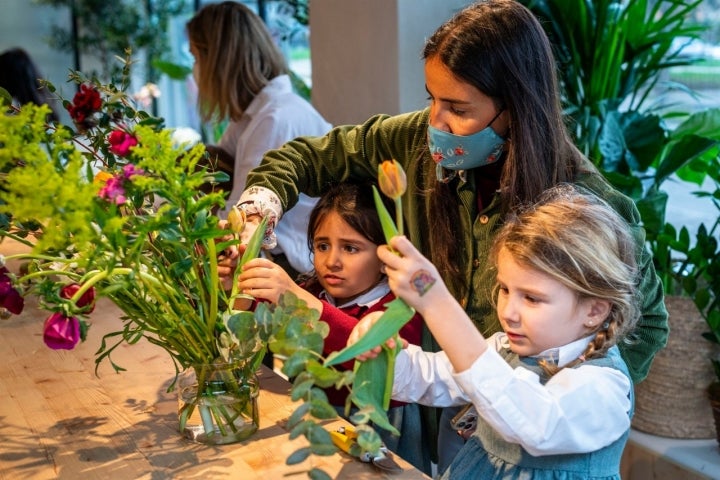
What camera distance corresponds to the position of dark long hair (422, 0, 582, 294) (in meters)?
1.66

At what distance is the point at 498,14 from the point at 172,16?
7138 millimetres

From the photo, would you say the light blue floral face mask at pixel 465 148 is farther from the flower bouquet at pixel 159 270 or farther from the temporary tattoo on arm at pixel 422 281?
the temporary tattoo on arm at pixel 422 281

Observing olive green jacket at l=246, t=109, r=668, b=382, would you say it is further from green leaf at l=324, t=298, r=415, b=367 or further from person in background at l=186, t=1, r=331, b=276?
person in background at l=186, t=1, r=331, b=276

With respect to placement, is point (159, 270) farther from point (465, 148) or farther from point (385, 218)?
point (465, 148)

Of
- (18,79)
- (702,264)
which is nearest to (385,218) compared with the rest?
(702,264)

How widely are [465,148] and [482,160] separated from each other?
0.06 metres

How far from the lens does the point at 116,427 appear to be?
1.62m

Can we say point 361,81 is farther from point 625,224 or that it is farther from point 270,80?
point 625,224

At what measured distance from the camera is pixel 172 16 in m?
8.38

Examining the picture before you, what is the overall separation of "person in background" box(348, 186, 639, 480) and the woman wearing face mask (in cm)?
11

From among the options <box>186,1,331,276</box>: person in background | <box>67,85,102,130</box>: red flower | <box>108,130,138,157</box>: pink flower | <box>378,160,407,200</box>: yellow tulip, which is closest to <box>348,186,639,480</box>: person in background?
<box>378,160,407,200</box>: yellow tulip

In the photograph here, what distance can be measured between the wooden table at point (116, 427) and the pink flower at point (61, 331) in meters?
0.24

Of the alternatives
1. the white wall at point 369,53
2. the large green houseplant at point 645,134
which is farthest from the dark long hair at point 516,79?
the white wall at point 369,53

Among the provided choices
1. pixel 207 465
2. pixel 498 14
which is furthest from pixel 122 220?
pixel 498 14
